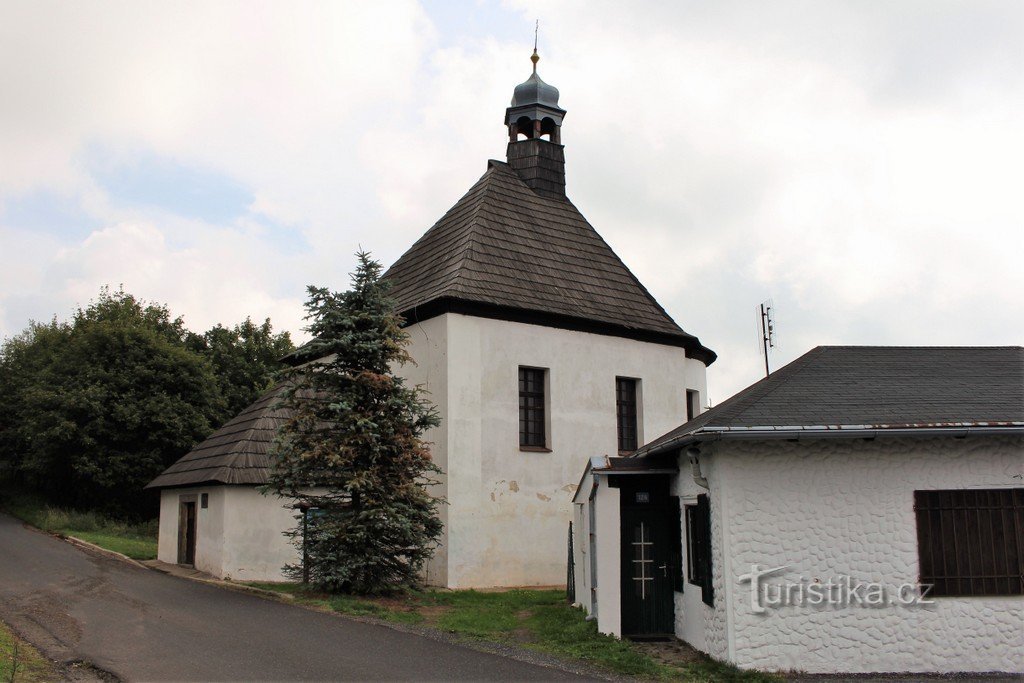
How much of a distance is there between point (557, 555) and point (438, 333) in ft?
17.8

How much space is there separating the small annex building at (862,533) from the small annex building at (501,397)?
7.94 metres

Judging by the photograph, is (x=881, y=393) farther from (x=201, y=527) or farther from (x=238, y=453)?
(x=201, y=527)

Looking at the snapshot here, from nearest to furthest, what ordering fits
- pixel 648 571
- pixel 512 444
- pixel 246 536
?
pixel 648 571 → pixel 246 536 → pixel 512 444

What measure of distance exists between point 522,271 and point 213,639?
1181 centimetres

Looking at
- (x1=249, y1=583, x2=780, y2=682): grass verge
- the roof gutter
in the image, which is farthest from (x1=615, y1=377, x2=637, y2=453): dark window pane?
the roof gutter

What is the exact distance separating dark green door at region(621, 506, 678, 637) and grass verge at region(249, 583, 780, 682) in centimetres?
65

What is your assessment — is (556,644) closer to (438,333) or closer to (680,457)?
(680,457)

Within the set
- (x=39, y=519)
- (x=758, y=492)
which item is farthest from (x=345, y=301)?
(x=39, y=519)

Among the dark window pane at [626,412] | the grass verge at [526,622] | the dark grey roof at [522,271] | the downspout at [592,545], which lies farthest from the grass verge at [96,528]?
the downspout at [592,545]

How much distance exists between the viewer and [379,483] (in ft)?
49.5

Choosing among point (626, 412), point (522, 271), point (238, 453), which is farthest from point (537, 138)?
point (238, 453)

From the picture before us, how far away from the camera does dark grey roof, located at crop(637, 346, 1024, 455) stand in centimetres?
1011

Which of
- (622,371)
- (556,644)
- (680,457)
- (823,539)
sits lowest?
(556,644)

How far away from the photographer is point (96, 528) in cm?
2952
